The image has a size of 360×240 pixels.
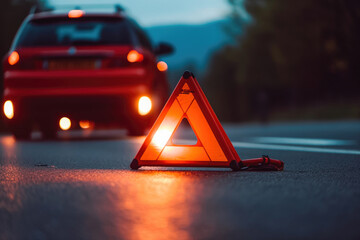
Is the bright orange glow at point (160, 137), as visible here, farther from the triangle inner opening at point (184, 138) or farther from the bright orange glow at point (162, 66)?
the bright orange glow at point (162, 66)

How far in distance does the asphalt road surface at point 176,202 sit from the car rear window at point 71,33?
4.27m

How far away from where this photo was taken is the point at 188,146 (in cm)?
659

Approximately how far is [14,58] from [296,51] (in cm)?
3909

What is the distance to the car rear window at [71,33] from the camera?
11.3 metres

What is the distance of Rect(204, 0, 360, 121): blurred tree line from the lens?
32.3 meters

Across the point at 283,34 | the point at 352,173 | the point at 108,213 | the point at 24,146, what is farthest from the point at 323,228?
the point at 283,34

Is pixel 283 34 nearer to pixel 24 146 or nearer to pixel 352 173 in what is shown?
pixel 24 146

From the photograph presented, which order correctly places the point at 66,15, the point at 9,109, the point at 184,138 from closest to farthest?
the point at 9,109, the point at 66,15, the point at 184,138

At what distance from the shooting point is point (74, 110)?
11.2 meters

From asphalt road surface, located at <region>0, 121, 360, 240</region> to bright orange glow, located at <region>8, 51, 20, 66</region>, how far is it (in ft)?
13.7

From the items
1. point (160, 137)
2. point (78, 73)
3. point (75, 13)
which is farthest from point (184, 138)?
point (160, 137)

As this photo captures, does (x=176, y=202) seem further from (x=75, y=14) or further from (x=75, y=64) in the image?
(x=75, y=14)

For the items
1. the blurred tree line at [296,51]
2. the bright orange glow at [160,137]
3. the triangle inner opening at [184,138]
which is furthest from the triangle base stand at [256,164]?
the blurred tree line at [296,51]

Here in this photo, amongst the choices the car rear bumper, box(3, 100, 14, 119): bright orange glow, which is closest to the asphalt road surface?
the car rear bumper
